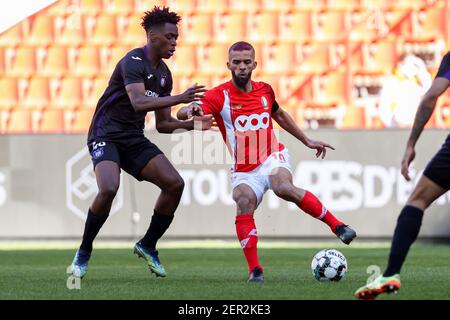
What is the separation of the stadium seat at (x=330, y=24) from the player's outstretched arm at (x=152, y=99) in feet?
38.8

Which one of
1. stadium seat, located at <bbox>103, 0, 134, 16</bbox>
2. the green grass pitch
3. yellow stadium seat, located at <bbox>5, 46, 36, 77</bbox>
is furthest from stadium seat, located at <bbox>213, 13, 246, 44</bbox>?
the green grass pitch

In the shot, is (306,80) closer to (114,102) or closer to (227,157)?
(227,157)

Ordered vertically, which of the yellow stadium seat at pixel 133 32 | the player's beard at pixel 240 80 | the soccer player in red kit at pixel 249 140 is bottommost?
the soccer player in red kit at pixel 249 140

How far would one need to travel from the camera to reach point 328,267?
878 centimetres

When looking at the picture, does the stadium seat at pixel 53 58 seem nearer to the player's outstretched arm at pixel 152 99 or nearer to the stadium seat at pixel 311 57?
the stadium seat at pixel 311 57

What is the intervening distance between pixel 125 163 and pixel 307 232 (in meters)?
6.62

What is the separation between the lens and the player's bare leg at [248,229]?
880 cm

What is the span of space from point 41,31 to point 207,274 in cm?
1227

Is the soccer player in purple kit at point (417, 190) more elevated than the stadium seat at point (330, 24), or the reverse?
the stadium seat at point (330, 24)

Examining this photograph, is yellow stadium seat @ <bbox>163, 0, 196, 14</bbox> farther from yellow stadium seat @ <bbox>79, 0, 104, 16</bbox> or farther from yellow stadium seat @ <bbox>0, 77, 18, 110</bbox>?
yellow stadium seat @ <bbox>0, 77, 18, 110</bbox>

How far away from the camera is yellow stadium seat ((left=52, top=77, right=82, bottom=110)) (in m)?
20.5

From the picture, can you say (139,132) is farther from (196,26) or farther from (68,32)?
(68,32)

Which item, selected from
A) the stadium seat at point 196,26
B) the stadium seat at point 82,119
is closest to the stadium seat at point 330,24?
the stadium seat at point 196,26

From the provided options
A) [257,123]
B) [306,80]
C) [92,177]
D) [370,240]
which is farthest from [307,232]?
[257,123]
